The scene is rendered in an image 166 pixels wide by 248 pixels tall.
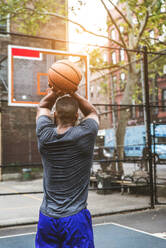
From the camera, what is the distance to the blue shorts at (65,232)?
2232mm

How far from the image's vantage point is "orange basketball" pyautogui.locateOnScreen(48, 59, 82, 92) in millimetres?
2467

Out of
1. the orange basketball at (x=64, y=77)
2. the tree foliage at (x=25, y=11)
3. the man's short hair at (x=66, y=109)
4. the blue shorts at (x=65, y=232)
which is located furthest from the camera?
the tree foliage at (x=25, y=11)

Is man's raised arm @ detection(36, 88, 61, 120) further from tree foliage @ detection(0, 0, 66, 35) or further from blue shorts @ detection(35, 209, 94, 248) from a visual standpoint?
tree foliage @ detection(0, 0, 66, 35)

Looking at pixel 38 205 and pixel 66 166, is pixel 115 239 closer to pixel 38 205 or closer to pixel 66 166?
pixel 66 166

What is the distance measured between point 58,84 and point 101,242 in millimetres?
3355

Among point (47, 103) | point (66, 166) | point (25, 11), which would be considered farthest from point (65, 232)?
point (25, 11)

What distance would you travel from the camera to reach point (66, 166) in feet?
7.55

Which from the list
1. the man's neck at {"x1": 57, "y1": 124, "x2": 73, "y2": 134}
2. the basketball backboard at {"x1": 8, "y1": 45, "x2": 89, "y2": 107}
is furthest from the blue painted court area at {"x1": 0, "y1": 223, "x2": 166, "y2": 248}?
the man's neck at {"x1": 57, "y1": 124, "x2": 73, "y2": 134}

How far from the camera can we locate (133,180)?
9.47m

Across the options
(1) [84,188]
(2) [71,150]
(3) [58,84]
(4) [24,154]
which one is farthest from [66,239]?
Answer: (4) [24,154]

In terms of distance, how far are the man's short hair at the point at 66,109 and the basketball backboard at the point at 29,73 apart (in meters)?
4.69

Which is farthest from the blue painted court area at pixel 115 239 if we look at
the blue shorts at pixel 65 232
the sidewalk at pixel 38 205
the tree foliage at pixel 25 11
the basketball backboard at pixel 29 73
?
the tree foliage at pixel 25 11

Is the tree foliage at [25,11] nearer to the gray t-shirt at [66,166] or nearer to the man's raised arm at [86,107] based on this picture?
the man's raised arm at [86,107]

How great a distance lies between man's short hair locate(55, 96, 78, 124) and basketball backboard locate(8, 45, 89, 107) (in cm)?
469
